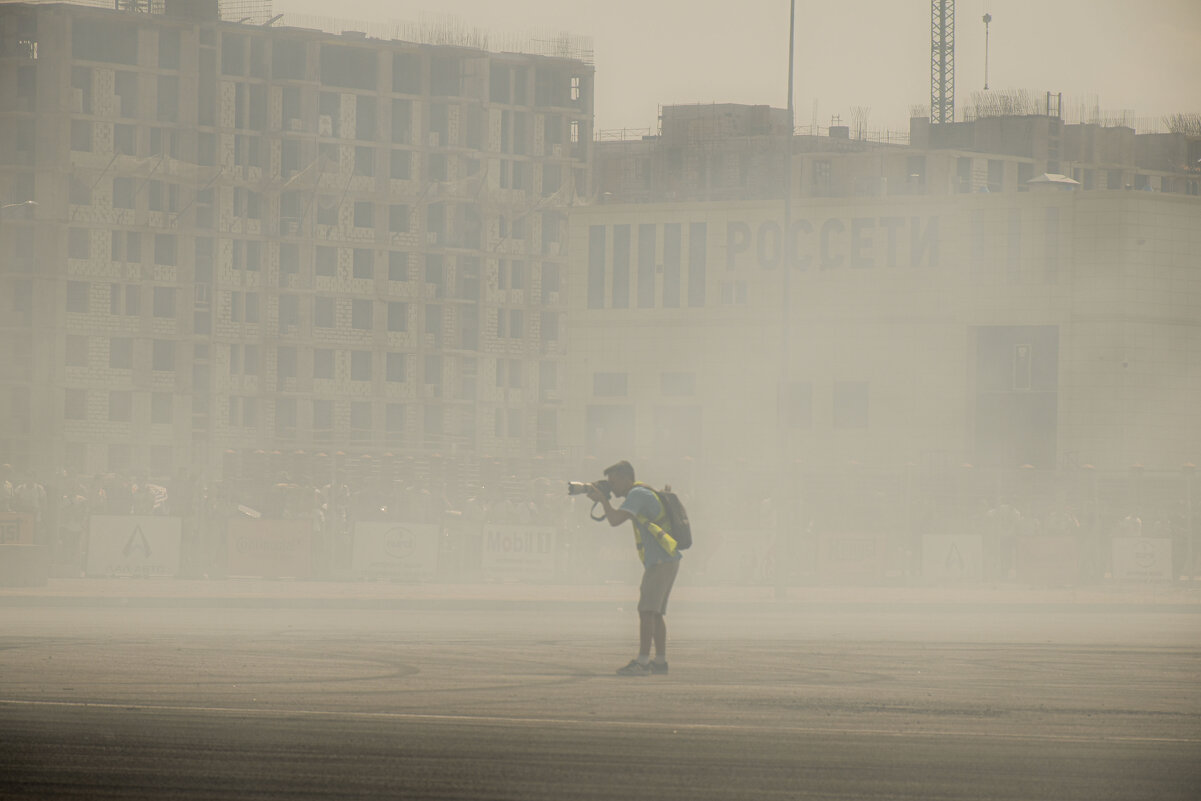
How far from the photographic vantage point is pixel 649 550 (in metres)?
15.6

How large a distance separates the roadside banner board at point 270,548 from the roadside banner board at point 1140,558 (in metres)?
14.6

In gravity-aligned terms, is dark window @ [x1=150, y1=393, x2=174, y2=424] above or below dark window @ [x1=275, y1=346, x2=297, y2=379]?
below

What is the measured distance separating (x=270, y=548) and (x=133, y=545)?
2477 mm

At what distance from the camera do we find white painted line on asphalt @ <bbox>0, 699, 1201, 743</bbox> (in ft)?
37.3

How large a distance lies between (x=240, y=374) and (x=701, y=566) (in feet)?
214

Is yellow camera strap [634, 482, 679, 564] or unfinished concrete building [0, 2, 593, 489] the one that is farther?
unfinished concrete building [0, 2, 593, 489]

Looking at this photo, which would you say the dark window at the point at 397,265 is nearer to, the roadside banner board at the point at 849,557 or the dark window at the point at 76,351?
the dark window at the point at 76,351

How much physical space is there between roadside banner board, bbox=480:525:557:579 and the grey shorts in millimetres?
17125

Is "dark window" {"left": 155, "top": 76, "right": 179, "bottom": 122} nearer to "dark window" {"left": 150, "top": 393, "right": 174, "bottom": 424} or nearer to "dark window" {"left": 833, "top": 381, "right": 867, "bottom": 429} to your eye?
"dark window" {"left": 150, "top": 393, "right": 174, "bottom": 424}

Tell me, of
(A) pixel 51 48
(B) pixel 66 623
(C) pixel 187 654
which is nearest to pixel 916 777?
(C) pixel 187 654

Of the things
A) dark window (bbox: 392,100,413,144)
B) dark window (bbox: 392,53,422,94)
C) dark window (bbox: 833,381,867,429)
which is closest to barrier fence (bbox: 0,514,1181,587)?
dark window (bbox: 833,381,867,429)

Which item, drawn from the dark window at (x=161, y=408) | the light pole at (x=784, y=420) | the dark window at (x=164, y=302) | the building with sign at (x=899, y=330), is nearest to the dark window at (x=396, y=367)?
the dark window at (x=164, y=302)

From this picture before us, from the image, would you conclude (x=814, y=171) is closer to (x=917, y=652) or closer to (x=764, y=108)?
(x=764, y=108)

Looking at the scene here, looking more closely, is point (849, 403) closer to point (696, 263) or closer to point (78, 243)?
point (696, 263)
